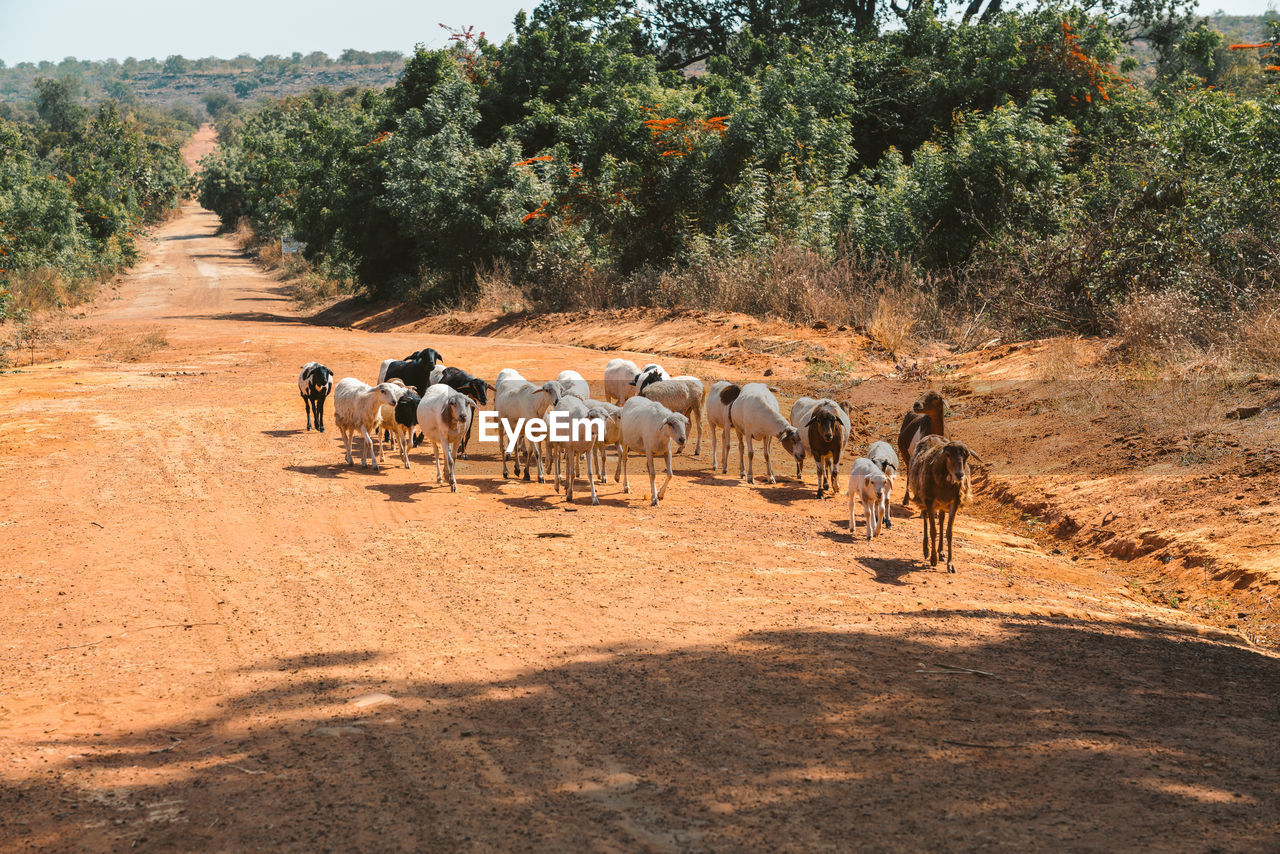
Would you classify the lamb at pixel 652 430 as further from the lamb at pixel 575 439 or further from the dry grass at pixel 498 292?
the dry grass at pixel 498 292

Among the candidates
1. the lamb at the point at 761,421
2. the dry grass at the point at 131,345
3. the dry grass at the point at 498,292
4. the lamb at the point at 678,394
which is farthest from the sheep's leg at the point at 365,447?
the dry grass at the point at 498,292

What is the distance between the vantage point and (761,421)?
40.0ft

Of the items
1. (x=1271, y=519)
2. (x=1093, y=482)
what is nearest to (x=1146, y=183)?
(x=1093, y=482)

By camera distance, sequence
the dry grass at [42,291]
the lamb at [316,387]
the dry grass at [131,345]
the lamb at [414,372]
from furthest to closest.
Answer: the dry grass at [42,291] < the dry grass at [131,345] < the lamb at [414,372] < the lamb at [316,387]

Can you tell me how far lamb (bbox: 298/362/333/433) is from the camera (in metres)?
14.5

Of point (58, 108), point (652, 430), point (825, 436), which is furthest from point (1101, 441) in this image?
point (58, 108)

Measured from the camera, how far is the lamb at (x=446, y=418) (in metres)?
11.6

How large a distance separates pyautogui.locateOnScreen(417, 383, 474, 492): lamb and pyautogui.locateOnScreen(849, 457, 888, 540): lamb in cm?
441

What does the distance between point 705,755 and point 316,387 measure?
1093cm

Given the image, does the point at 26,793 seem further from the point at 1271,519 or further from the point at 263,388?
the point at 263,388

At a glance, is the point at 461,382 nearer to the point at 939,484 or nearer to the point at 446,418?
the point at 446,418

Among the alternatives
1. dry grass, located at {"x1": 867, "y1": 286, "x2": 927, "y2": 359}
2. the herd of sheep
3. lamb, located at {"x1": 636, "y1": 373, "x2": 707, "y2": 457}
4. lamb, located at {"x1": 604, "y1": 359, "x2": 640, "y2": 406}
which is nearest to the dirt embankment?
dry grass, located at {"x1": 867, "y1": 286, "x2": 927, "y2": 359}

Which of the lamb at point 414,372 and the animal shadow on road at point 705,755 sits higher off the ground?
the lamb at point 414,372

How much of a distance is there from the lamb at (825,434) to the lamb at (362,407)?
492 cm
